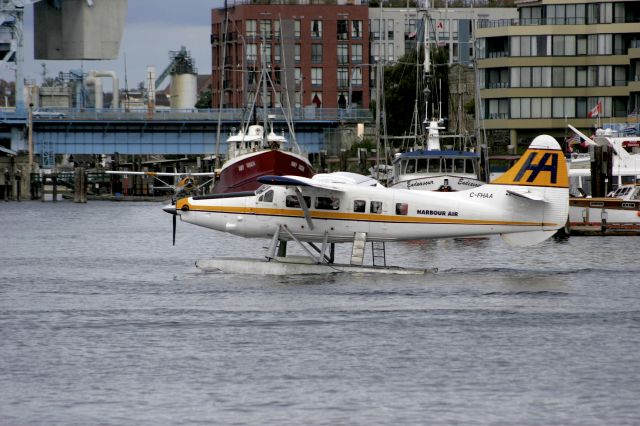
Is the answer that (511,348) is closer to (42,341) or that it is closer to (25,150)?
(42,341)

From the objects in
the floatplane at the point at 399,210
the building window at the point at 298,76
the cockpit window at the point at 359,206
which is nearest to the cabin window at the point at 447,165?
the floatplane at the point at 399,210

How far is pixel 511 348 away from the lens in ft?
78.0

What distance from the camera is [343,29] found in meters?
119

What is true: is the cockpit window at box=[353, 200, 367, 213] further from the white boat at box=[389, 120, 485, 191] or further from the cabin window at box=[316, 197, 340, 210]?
the white boat at box=[389, 120, 485, 191]

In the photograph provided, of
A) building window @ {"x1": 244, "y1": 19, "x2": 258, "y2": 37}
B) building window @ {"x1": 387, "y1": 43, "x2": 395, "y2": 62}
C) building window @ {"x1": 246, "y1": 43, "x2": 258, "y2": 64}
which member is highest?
building window @ {"x1": 244, "y1": 19, "x2": 258, "y2": 37}

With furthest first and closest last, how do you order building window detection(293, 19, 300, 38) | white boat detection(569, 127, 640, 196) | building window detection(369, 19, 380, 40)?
building window detection(369, 19, 380, 40) < building window detection(293, 19, 300, 38) < white boat detection(569, 127, 640, 196)

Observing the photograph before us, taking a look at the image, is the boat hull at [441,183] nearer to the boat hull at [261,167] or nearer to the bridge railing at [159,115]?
the boat hull at [261,167]

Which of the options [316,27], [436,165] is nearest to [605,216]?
[436,165]

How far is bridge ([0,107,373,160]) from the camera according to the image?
317ft

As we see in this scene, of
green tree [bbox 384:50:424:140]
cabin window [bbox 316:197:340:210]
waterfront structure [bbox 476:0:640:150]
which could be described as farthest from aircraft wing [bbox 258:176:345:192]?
green tree [bbox 384:50:424:140]

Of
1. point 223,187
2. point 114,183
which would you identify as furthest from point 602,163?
point 114,183

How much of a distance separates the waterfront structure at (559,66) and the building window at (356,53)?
1342 inches

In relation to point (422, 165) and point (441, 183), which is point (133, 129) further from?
point (441, 183)

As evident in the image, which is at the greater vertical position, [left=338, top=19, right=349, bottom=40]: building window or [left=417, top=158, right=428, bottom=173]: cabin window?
[left=338, top=19, right=349, bottom=40]: building window
